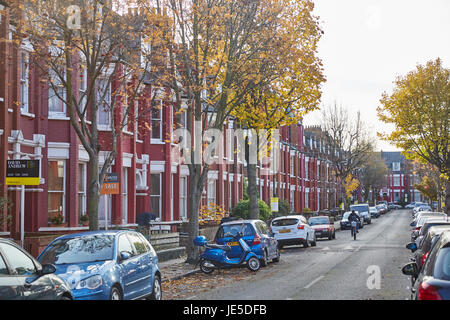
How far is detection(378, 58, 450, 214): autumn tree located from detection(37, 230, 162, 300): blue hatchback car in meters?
33.3

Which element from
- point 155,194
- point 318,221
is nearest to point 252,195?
point 155,194

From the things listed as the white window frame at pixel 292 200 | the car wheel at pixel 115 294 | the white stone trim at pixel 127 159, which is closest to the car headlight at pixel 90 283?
the car wheel at pixel 115 294

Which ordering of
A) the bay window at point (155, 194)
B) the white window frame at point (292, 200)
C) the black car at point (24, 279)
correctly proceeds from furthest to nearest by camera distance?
the white window frame at point (292, 200) → the bay window at point (155, 194) → the black car at point (24, 279)

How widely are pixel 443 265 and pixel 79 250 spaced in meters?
7.04

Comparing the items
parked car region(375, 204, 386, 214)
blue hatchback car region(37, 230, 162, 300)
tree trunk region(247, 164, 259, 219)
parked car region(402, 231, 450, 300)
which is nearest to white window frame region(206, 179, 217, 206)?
tree trunk region(247, 164, 259, 219)

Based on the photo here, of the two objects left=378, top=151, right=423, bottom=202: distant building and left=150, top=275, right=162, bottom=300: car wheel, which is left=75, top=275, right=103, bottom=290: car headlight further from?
left=378, top=151, right=423, bottom=202: distant building

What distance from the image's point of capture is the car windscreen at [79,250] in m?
12.3

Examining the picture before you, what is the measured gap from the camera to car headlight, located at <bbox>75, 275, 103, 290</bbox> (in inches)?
441

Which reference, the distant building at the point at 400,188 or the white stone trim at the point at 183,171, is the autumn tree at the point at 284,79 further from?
the distant building at the point at 400,188

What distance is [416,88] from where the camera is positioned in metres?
44.3

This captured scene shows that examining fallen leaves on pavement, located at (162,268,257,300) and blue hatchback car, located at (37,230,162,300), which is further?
fallen leaves on pavement, located at (162,268,257,300)

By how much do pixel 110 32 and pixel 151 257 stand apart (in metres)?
6.55

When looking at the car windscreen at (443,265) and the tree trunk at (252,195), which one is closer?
the car windscreen at (443,265)
